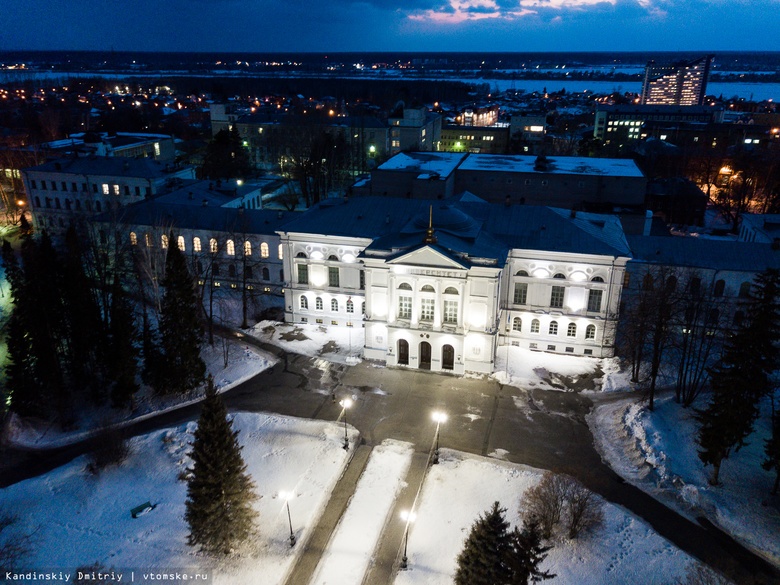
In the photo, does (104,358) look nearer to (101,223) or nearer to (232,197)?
(101,223)

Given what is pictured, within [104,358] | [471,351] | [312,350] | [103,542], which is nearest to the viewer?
[103,542]

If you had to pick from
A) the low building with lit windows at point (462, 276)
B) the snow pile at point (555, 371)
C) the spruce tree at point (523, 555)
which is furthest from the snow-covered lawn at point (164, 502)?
the snow pile at point (555, 371)

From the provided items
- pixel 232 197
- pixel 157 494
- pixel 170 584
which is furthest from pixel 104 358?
pixel 232 197

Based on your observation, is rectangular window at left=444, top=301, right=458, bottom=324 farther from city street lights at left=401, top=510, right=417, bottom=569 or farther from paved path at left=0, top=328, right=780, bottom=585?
city street lights at left=401, top=510, right=417, bottom=569

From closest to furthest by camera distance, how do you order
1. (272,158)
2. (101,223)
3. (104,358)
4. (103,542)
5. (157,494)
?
(103,542)
(157,494)
(104,358)
(101,223)
(272,158)

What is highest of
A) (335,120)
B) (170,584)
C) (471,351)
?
(335,120)

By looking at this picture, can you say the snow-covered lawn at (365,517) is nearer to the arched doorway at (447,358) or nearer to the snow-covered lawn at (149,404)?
the arched doorway at (447,358)

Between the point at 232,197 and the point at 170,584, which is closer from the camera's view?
the point at 170,584

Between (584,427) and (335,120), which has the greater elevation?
(335,120)
